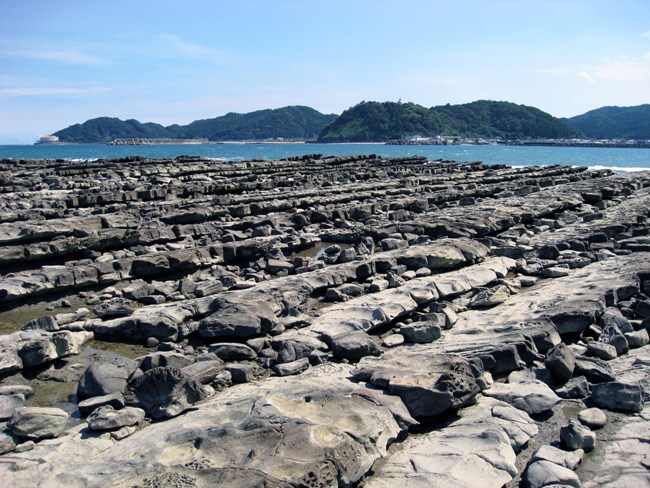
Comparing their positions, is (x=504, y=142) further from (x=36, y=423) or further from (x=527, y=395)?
(x=36, y=423)

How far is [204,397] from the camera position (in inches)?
209

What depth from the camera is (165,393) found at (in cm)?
502

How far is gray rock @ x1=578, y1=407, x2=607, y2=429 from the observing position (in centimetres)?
496

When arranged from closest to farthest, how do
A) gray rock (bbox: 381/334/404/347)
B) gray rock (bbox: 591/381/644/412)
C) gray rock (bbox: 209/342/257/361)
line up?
Result: gray rock (bbox: 591/381/644/412), gray rock (bbox: 209/342/257/361), gray rock (bbox: 381/334/404/347)

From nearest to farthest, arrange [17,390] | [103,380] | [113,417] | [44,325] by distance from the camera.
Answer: [113,417], [103,380], [17,390], [44,325]

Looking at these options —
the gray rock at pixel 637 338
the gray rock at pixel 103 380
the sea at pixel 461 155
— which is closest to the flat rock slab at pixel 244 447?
the gray rock at pixel 103 380

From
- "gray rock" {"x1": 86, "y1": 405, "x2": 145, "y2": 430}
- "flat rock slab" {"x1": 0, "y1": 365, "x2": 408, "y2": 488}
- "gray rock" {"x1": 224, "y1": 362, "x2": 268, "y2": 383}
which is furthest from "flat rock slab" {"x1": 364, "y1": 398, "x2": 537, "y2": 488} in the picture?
"gray rock" {"x1": 86, "y1": 405, "x2": 145, "y2": 430}

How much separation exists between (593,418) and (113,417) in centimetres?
403

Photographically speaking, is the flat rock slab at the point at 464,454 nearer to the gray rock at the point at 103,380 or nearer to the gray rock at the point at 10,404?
the gray rock at the point at 103,380

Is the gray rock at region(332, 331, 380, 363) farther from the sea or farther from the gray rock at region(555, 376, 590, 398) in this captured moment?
the sea

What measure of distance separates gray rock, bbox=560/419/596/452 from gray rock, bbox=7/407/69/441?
4.04m

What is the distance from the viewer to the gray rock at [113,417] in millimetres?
4680

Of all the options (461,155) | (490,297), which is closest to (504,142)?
(461,155)

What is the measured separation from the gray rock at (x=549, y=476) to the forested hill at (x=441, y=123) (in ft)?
532
